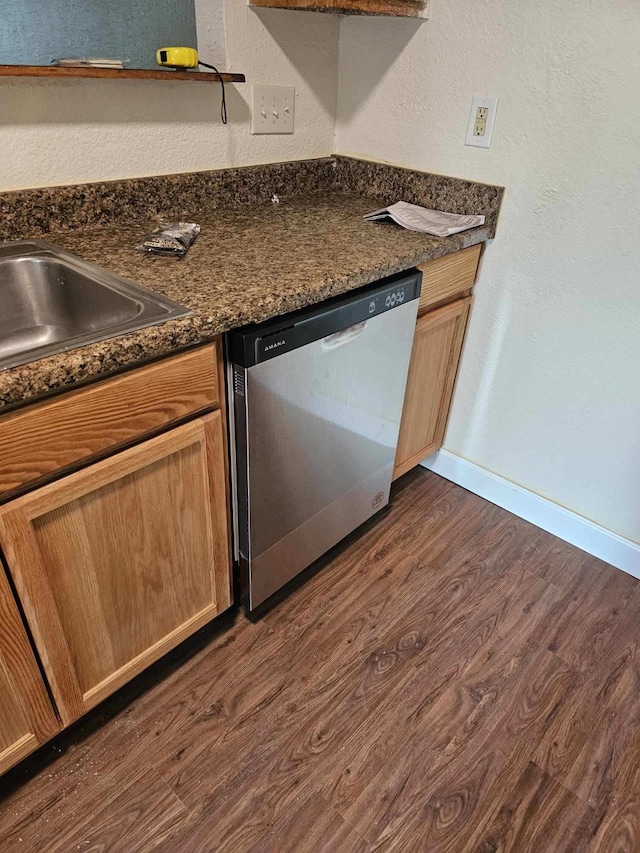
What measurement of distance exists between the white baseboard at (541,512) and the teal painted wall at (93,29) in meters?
1.47

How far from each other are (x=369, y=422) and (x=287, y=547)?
0.39m

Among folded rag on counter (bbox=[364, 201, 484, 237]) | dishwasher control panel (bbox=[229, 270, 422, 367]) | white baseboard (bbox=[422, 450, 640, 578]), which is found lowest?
white baseboard (bbox=[422, 450, 640, 578])

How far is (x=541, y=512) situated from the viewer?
182cm

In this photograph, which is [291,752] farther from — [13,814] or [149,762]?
[13,814]

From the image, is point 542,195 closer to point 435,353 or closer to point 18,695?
point 435,353

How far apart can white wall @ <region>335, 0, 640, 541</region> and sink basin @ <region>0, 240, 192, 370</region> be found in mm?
1081

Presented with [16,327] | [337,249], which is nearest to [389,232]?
[337,249]

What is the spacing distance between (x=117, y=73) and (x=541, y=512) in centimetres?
168

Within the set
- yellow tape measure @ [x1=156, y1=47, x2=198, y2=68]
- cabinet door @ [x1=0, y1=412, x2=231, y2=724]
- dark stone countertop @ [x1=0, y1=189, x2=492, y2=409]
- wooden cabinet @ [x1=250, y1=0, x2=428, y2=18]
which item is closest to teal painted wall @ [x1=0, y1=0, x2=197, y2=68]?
yellow tape measure @ [x1=156, y1=47, x2=198, y2=68]

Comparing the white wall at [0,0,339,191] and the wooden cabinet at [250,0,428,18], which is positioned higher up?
the wooden cabinet at [250,0,428,18]

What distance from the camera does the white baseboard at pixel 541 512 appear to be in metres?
1.68

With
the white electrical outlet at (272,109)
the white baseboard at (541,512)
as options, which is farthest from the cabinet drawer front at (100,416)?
the white baseboard at (541,512)

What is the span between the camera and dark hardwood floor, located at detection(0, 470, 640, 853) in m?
1.09

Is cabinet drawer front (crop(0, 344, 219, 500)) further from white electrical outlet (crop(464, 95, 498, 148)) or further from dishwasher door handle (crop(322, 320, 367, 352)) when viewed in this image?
white electrical outlet (crop(464, 95, 498, 148))
